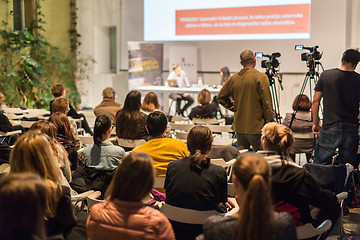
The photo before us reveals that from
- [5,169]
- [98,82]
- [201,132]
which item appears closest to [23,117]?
[5,169]

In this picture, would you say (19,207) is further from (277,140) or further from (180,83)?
(180,83)

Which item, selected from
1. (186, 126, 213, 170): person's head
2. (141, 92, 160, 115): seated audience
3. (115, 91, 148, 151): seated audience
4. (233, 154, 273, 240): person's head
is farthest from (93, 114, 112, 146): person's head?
(233, 154, 273, 240): person's head

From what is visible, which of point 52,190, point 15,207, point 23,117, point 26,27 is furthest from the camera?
point 26,27

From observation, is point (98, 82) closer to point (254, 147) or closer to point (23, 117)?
point (23, 117)

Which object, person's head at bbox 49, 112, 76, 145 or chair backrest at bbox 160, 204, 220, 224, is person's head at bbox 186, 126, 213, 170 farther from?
person's head at bbox 49, 112, 76, 145

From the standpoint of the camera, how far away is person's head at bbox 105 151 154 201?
1868 mm

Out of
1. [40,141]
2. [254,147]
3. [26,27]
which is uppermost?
[26,27]

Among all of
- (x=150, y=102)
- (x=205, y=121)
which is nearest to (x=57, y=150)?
(x=150, y=102)

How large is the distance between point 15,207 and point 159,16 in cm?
967

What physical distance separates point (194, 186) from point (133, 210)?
31.1 inches

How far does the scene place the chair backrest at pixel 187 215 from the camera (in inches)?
96.7

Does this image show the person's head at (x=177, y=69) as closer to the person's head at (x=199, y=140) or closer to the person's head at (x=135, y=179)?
the person's head at (x=199, y=140)

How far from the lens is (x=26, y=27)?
9891 mm

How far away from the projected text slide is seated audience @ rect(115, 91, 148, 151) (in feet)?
19.1
